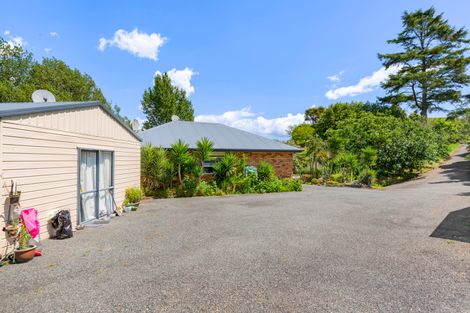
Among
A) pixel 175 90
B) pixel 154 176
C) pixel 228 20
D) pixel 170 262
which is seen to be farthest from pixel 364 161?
pixel 175 90

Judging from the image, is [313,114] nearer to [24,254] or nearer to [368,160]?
[368,160]

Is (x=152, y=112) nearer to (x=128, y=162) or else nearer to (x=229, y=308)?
(x=128, y=162)

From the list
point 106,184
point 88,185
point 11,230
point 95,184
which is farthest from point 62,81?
point 11,230

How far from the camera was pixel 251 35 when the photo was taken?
13.0 meters

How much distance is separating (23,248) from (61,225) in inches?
49.7

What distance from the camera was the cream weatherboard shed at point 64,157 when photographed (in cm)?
491

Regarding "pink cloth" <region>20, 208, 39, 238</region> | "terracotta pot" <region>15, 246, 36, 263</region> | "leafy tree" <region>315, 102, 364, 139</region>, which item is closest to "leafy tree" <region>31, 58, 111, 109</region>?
"pink cloth" <region>20, 208, 39, 238</region>

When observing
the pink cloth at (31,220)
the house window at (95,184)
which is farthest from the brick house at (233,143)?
the pink cloth at (31,220)

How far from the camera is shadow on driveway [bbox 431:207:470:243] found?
5.85 meters

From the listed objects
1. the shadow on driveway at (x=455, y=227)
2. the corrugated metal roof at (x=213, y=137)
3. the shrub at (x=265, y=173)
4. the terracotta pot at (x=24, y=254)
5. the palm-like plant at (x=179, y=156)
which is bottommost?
the shadow on driveway at (x=455, y=227)

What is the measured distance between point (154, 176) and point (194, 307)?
34.1 feet

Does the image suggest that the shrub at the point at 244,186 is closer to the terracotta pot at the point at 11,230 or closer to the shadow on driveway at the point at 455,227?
the shadow on driveway at the point at 455,227

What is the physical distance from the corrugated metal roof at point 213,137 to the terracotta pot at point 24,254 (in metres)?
9.96

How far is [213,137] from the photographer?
16625mm
